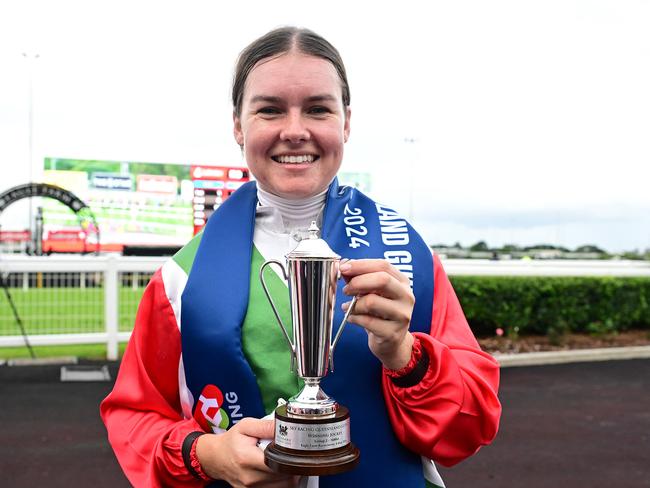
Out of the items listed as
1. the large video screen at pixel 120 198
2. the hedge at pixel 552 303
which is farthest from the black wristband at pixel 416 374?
the large video screen at pixel 120 198

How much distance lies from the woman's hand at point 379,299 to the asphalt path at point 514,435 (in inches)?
170

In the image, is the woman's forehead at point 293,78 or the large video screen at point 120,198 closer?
the woman's forehead at point 293,78

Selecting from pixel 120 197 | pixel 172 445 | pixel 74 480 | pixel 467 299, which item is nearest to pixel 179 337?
pixel 172 445

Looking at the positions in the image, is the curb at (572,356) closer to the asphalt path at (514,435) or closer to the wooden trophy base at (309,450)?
the asphalt path at (514,435)

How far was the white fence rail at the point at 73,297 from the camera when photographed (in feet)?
30.3

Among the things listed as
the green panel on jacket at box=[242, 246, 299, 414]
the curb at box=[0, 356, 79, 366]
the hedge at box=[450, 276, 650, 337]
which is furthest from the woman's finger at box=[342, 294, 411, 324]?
the hedge at box=[450, 276, 650, 337]

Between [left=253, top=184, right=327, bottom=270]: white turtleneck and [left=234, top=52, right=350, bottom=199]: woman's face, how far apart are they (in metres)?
0.09

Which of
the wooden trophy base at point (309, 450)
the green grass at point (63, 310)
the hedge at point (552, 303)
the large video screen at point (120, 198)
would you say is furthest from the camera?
the large video screen at point (120, 198)

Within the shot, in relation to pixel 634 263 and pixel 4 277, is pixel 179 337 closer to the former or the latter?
pixel 4 277

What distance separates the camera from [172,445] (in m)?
1.40

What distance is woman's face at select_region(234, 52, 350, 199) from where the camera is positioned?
141cm

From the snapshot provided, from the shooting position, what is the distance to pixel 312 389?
1.27 m

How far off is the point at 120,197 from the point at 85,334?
1880 centimetres

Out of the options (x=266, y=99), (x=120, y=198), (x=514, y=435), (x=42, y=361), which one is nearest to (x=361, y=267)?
(x=266, y=99)
